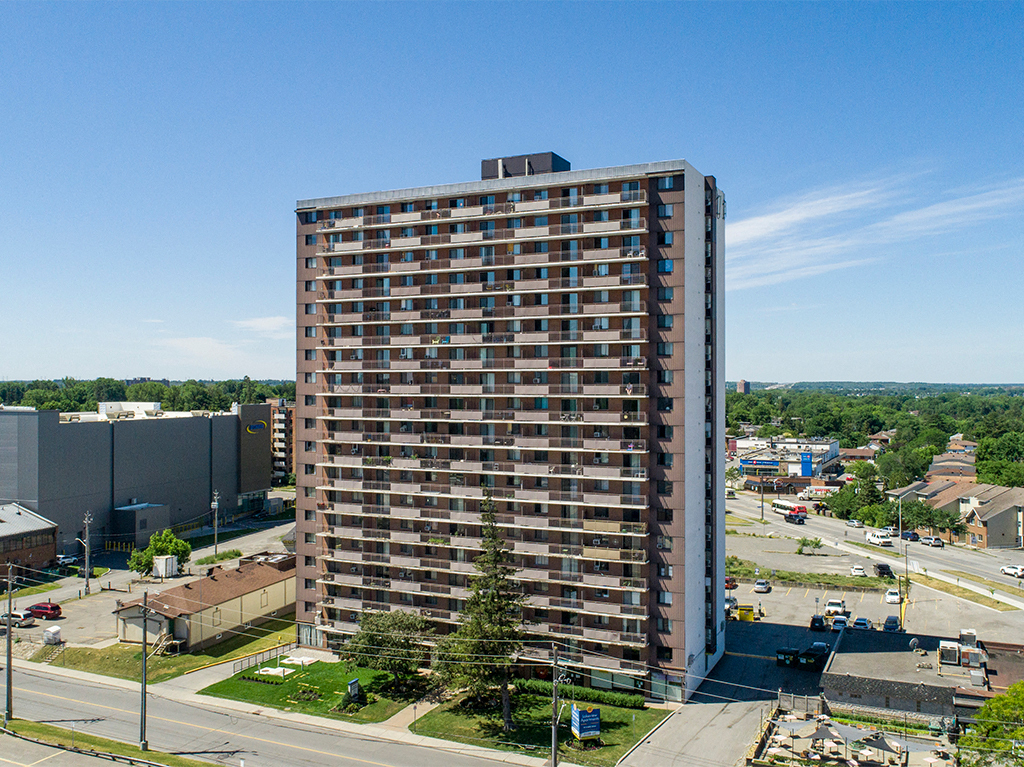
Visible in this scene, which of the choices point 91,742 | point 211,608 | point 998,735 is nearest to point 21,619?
point 211,608

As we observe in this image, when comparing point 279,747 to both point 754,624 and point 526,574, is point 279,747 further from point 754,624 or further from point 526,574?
point 754,624

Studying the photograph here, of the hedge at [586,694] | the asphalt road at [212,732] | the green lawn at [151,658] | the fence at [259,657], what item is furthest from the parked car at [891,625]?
the green lawn at [151,658]

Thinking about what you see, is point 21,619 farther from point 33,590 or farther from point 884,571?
point 884,571

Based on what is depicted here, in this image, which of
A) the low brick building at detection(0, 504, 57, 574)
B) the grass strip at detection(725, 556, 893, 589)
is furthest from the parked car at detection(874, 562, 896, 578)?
the low brick building at detection(0, 504, 57, 574)

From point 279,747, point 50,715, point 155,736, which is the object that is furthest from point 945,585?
point 50,715

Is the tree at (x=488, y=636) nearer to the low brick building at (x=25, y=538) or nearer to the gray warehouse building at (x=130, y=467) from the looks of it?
the low brick building at (x=25, y=538)

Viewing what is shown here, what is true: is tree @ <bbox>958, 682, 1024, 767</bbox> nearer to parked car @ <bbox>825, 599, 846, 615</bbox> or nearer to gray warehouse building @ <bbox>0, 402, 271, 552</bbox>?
parked car @ <bbox>825, 599, 846, 615</bbox>
